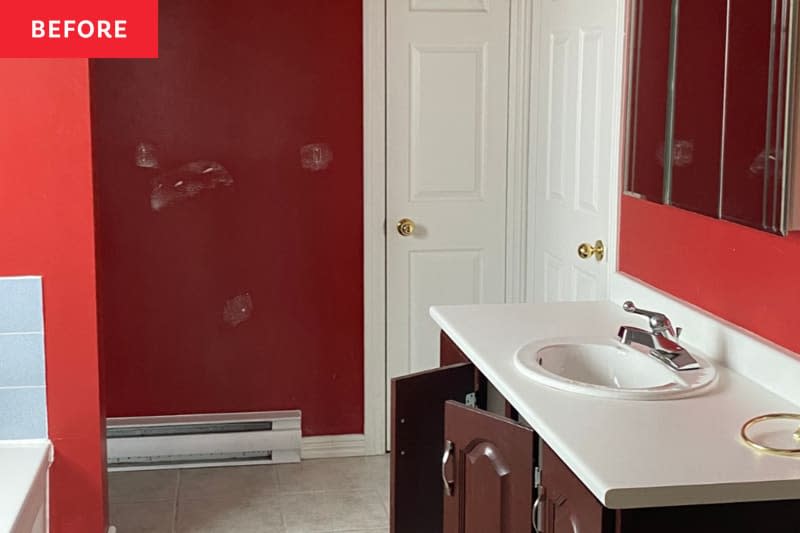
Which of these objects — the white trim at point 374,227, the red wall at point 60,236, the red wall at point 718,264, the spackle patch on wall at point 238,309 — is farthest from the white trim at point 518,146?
the red wall at point 60,236

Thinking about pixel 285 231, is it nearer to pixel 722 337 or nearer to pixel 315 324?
pixel 315 324

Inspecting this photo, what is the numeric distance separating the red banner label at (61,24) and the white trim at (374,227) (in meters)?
0.89

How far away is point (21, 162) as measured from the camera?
298 centimetres

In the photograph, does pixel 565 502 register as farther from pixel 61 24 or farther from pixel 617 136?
pixel 61 24

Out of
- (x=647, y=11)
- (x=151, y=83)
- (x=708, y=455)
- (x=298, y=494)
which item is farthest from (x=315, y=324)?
(x=708, y=455)

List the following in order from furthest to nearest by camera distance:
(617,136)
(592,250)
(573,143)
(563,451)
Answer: (573,143) → (592,250) → (617,136) → (563,451)

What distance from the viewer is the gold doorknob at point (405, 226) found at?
4090 millimetres

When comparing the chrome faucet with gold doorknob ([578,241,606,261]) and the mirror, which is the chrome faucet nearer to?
the mirror

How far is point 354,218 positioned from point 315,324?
425 millimetres

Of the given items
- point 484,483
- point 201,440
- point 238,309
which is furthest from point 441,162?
point 484,483

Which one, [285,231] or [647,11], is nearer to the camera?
[647,11]

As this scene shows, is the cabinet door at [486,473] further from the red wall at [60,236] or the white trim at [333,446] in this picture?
the white trim at [333,446]

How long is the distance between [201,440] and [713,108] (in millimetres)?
2421

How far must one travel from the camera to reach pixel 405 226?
4.09 metres
